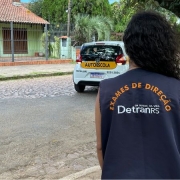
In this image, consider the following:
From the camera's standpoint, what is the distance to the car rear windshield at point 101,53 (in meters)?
8.38

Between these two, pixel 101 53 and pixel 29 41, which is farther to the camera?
pixel 29 41

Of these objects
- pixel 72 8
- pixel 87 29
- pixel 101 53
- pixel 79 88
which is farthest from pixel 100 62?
pixel 72 8

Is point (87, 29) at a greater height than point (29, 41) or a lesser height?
greater

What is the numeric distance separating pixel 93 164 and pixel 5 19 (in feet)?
62.1

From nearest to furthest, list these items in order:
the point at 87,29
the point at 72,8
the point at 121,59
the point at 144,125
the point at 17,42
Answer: the point at 144,125
the point at 121,59
the point at 87,29
the point at 17,42
the point at 72,8

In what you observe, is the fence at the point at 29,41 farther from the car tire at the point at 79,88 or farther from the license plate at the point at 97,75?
the license plate at the point at 97,75

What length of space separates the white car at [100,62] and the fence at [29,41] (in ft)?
40.1

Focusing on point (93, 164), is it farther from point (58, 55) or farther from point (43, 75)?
point (58, 55)

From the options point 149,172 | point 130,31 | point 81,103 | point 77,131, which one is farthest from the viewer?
point 81,103

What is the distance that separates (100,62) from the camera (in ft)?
27.6

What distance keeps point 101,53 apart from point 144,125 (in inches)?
278

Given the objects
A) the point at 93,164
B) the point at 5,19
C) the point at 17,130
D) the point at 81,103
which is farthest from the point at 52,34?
the point at 93,164

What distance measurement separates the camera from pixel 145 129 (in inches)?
57.6

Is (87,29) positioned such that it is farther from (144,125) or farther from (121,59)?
(144,125)
